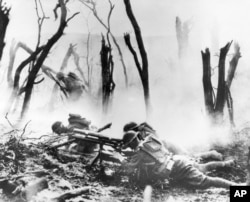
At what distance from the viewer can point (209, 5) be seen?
742 centimetres

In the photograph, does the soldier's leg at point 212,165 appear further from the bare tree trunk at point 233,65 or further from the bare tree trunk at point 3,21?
the bare tree trunk at point 3,21

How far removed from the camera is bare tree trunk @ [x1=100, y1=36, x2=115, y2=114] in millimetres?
7809

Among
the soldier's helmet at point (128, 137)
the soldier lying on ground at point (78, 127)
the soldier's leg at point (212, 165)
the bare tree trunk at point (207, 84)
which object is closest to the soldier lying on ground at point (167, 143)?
the soldier's helmet at point (128, 137)

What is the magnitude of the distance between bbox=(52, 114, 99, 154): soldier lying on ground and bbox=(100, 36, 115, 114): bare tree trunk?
832 millimetres

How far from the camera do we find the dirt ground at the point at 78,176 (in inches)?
223

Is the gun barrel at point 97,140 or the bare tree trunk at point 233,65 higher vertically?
the bare tree trunk at point 233,65

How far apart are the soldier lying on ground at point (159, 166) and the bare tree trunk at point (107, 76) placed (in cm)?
200

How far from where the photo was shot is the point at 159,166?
19.2 ft

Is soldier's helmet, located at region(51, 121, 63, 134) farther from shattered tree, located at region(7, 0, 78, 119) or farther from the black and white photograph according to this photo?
shattered tree, located at region(7, 0, 78, 119)

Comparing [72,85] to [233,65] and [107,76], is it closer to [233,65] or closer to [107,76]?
[107,76]

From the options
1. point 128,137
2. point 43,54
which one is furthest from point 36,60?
point 128,137

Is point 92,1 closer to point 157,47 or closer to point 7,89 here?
point 157,47

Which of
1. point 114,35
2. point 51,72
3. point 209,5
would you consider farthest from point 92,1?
point 209,5

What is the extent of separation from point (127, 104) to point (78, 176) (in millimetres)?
2435
